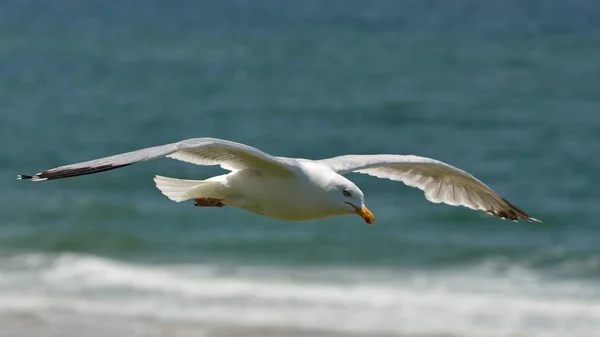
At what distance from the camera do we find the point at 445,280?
1335 cm

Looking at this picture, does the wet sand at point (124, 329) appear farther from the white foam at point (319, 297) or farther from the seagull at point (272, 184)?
the seagull at point (272, 184)

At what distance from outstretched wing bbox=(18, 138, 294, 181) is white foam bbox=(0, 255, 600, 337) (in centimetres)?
386

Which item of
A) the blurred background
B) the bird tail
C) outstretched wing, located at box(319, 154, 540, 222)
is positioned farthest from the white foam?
the bird tail

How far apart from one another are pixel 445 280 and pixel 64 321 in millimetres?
4272

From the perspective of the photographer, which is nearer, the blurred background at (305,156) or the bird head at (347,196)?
the bird head at (347,196)

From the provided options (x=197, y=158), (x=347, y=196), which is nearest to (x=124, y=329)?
(x=197, y=158)

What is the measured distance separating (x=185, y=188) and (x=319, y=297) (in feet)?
13.8

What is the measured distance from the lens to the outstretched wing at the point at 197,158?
650 centimetres

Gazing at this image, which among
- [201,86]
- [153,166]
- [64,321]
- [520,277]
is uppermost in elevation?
[201,86]

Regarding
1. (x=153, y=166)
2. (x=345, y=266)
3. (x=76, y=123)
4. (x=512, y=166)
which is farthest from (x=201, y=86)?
(x=345, y=266)

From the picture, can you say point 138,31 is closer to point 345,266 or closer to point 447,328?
point 345,266

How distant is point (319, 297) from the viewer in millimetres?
12375

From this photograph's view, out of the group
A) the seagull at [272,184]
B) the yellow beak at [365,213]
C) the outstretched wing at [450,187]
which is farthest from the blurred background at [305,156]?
the yellow beak at [365,213]

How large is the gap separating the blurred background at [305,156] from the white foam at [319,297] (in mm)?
33
